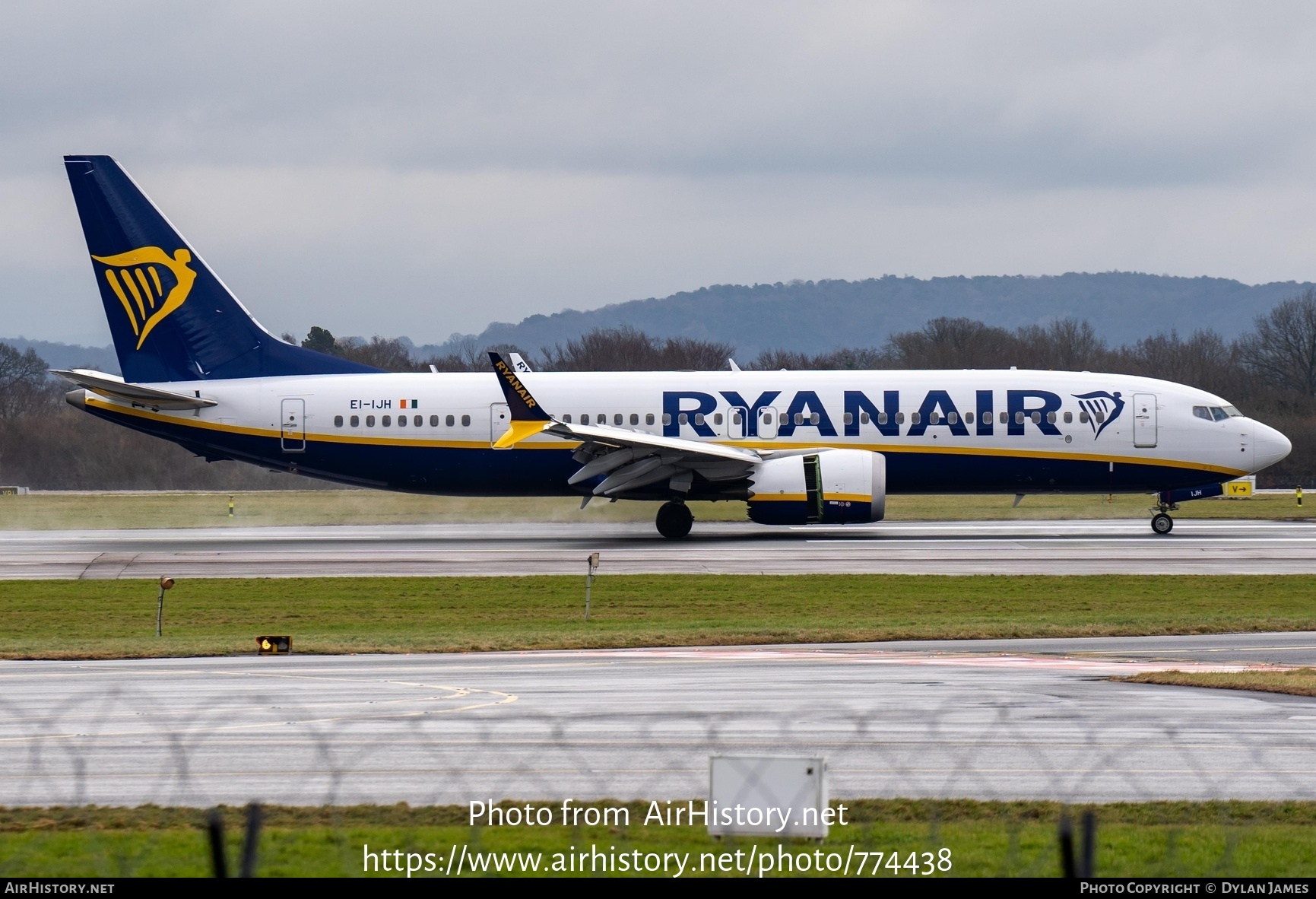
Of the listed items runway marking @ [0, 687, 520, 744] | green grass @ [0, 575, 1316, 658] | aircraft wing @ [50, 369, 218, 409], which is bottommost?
green grass @ [0, 575, 1316, 658]

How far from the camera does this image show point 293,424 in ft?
139

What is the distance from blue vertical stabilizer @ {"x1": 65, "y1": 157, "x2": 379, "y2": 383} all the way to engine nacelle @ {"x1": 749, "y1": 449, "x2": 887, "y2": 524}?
1607cm

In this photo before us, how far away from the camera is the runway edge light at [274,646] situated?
20719mm

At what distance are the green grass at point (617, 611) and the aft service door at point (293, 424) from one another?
1082cm

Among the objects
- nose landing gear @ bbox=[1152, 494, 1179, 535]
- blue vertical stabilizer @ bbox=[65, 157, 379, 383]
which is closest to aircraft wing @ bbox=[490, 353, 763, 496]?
blue vertical stabilizer @ bbox=[65, 157, 379, 383]

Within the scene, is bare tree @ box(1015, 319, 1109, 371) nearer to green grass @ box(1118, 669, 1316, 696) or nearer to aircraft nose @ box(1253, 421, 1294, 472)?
aircraft nose @ box(1253, 421, 1294, 472)

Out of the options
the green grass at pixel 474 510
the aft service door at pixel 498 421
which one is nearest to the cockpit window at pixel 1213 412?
the green grass at pixel 474 510

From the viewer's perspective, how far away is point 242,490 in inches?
3253

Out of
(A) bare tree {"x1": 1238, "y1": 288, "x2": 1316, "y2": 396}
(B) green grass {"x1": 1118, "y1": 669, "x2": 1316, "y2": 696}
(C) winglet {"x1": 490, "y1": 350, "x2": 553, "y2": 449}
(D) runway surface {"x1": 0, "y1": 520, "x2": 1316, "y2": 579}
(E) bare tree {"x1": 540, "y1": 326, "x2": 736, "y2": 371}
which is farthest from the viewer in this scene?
(A) bare tree {"x1": 1238, "y1": 288, "x2": 1316, "y2": 396}

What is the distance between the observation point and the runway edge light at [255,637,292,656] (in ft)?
68.0

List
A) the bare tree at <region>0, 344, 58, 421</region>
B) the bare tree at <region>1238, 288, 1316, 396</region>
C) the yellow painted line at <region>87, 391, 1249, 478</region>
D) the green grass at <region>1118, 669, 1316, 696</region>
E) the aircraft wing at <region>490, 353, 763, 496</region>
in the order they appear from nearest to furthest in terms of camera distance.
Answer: the green grass at <region>1118, 669, 1316, 696</region>, the aircraft wing at <region>490, 353, 763, 496</region>, the yellow painted line at <region>87, 391, 1249, 478</region>, the bare tree at <region>1238, 288, 1316, 396</region>, the bare tree at <region>0, 344, 58, 421</region>

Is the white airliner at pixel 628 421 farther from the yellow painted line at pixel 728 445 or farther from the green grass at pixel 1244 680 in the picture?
the green grass at pixel 1244 680

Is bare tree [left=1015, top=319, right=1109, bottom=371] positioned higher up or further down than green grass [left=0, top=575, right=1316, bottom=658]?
higher up

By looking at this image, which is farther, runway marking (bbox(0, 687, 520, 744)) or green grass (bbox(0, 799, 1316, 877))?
runway marking (bbox(0, 687, 520, 744))
